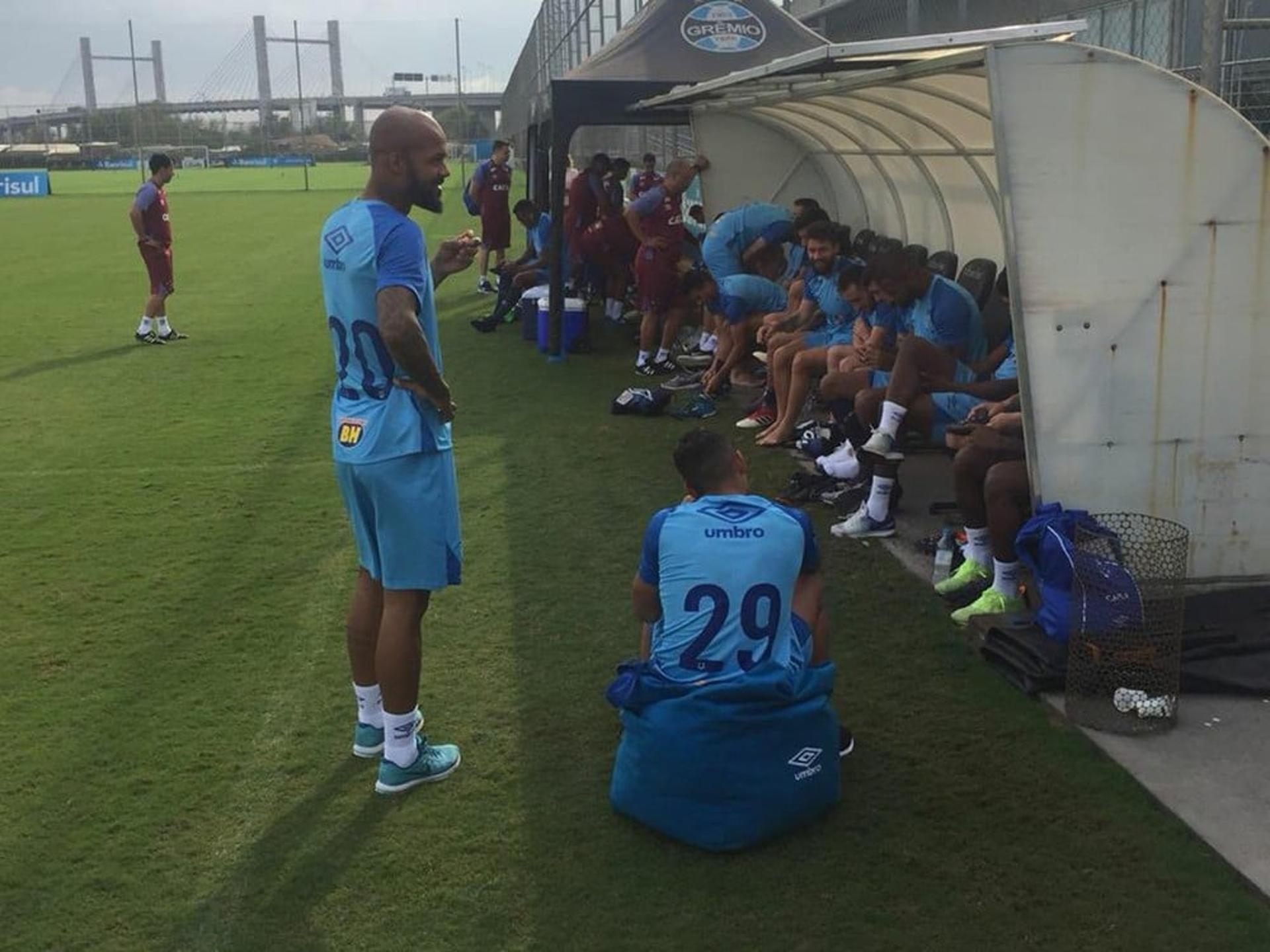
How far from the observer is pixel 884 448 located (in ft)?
19.7

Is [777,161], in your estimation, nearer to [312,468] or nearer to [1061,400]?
[312,468]

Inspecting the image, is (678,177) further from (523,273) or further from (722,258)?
(523,273)

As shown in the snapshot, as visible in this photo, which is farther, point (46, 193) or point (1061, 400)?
point (46, 193)

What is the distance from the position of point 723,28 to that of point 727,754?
1003 centimetres

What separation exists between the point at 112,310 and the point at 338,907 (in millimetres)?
13451

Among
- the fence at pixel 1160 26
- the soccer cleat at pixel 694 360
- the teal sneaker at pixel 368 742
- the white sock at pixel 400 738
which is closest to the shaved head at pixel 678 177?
the soccer cleat at pixel 694 360

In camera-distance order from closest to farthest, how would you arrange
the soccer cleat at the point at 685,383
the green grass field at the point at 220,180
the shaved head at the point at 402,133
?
the shaved head at the point at 402,133
the soccer cleat at the point at 685,383
the green grass field at the point at 220,180

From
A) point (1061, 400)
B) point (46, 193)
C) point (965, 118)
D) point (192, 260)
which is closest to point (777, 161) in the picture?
point (965, 118)

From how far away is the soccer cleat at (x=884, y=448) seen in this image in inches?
237

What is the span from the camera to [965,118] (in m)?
7.47

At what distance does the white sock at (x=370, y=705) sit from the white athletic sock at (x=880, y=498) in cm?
294

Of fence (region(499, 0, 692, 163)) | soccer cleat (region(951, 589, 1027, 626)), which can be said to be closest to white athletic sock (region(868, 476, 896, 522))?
soccer cleat (region(951, 589, 1027, 626))

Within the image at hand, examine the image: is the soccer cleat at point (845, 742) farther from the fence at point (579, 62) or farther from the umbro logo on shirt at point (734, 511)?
Answer: the fence at point (579, 62)

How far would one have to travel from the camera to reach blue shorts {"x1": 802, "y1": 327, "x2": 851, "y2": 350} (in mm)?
7699
